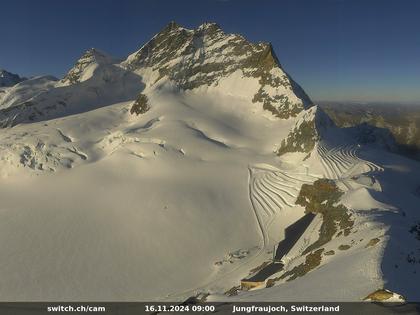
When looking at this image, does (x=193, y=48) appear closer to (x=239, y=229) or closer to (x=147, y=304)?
(x=239, y=229)

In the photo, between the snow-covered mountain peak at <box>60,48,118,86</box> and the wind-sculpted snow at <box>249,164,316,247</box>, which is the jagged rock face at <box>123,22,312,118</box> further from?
the wind-sculpted snow at <box>249,164,316,247</box>

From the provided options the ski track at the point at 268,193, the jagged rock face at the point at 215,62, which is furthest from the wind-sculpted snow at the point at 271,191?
the jagged rock face at the point at 215,62

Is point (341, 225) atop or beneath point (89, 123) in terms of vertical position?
beneath

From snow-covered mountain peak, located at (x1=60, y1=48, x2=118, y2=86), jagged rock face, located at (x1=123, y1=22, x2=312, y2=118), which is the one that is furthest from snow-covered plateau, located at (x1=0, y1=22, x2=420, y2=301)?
snow-covered mountain peak, located at (x1=60, y1=48, x2=118, y2=86)

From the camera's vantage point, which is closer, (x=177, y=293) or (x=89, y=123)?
(x=177, y=293)

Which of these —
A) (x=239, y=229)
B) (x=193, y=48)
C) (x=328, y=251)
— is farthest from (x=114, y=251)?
(x=193, y=48)

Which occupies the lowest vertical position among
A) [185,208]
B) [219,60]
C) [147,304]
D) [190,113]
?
[147,304]

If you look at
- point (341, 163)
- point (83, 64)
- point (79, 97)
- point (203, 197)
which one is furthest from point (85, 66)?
point (341, 163)
